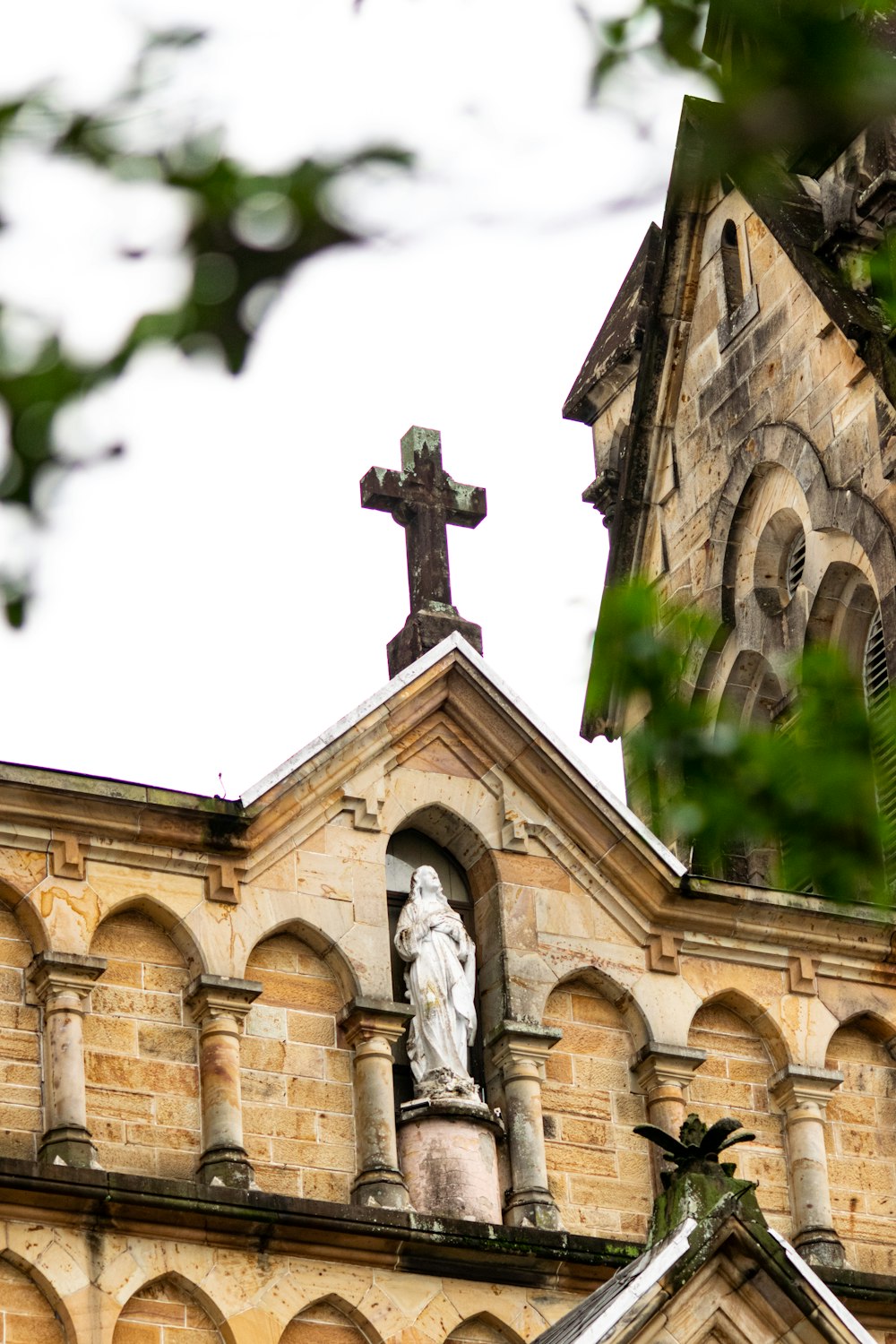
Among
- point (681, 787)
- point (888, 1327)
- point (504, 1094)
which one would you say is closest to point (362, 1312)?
point (504, 1094)

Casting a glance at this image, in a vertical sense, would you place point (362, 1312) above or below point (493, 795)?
below

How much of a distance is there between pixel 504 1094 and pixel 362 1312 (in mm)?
1526

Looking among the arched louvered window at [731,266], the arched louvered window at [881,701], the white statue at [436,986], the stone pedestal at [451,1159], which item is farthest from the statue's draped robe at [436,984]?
the arched louvered window at [731,266]

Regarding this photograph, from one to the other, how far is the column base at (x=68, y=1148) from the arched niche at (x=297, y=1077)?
87 centimetres

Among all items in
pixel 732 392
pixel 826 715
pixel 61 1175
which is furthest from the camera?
pixel 732 392

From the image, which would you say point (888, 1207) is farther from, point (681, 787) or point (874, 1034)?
point (681, 787)

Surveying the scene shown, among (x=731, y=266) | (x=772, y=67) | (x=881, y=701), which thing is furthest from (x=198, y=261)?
(x=731, y=266)

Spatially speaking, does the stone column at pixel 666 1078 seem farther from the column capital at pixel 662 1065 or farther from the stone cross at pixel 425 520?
the stone cross at pixel 425 520

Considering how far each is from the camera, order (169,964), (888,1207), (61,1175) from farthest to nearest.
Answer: (888,1207) < (169,964) < (61,1175)

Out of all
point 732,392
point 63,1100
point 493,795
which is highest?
point 732,392

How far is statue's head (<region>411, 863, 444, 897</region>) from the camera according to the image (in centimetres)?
1575

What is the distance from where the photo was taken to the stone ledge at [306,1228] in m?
13.7

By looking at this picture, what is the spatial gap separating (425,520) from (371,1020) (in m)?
3.36

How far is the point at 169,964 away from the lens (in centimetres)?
1487
